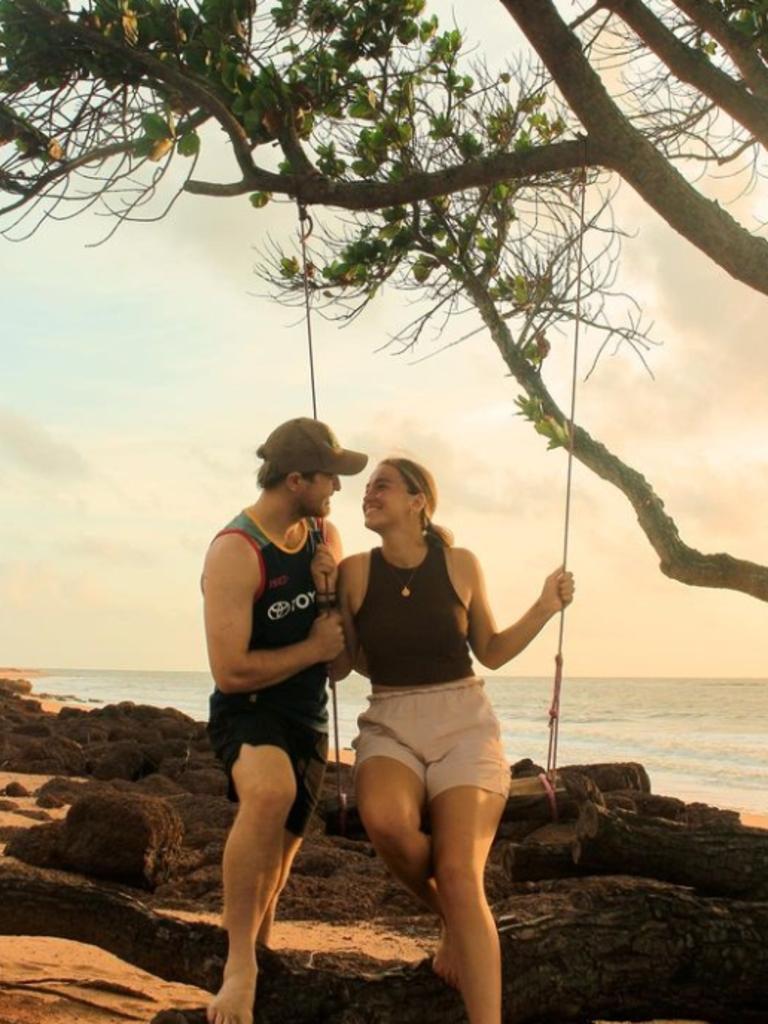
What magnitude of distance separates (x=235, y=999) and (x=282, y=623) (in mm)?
1273

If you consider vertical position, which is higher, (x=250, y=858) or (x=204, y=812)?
(x=250, y=858)

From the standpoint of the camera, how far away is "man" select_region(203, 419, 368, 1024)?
454 cm

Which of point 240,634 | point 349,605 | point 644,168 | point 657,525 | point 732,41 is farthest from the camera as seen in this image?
point 657,525

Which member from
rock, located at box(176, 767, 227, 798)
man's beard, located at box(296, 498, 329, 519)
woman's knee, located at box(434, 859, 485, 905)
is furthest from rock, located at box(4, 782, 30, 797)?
woman's knee, located at box(434, 859, 485, 905)

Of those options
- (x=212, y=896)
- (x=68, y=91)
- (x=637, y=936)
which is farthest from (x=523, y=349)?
(x=637, y=936)

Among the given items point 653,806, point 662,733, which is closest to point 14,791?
point 653,806

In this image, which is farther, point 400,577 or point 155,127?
point 155,127

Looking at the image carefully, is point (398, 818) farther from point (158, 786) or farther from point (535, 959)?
point (158, 786)

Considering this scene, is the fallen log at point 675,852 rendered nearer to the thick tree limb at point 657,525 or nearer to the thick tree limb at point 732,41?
the thick tree limb at point 657,525

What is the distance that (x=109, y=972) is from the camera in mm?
6219

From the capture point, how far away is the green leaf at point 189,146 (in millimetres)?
6625

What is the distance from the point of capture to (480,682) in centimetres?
512

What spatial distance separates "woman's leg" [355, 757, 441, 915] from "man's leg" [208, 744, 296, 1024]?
29 cm

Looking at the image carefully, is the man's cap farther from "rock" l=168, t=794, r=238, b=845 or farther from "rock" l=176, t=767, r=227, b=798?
"rock" l=176, t=767, r=227, b=798
